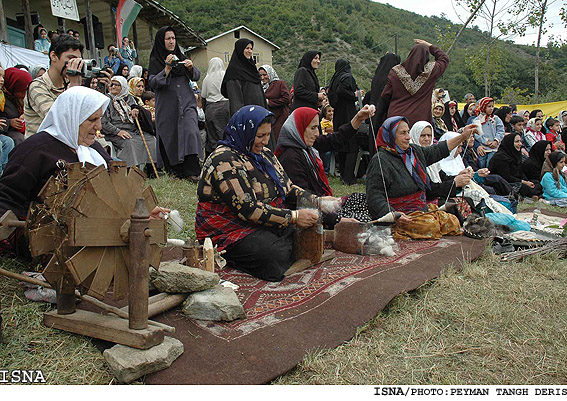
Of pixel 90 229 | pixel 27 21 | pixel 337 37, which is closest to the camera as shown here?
pixel 90 229

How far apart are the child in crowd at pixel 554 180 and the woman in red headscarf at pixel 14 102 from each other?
7.80 meters

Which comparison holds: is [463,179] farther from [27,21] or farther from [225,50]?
[225,50]

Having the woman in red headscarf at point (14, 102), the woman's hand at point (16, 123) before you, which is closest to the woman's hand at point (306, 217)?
the woman in red headscarf at point (14, 102)

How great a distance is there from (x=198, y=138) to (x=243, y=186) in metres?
3.31

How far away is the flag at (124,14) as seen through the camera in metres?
13.1

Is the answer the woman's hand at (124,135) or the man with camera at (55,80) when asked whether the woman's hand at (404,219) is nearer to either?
the man with camera at (55,80)

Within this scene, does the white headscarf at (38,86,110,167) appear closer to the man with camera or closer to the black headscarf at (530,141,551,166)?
the man with camera

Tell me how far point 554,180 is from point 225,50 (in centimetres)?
2604

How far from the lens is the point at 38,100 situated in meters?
3.46

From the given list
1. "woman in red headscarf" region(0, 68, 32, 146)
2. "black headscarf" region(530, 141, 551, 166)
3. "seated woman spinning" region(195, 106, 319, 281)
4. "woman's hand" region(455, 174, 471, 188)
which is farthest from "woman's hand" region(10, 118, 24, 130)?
"black headscarf" region(530, 141, 551, 166)

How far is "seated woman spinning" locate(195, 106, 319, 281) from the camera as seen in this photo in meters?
3.26

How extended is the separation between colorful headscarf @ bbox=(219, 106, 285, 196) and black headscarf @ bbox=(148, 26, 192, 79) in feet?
10.0

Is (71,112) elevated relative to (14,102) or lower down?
elevated

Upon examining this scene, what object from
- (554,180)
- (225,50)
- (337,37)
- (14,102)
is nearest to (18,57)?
(14,102)
